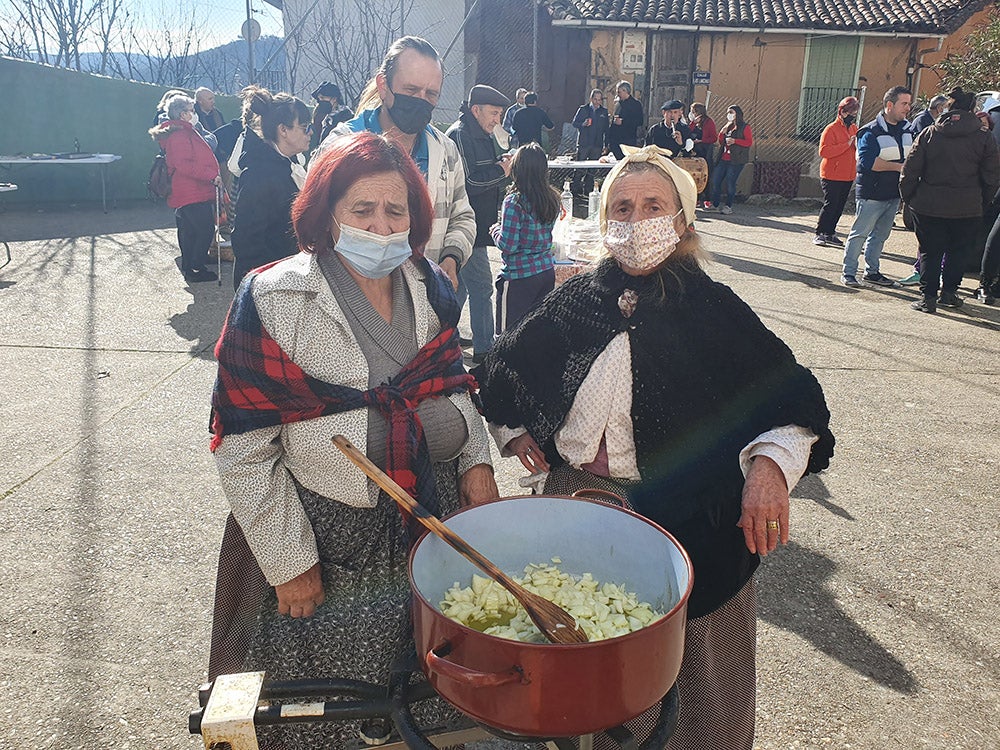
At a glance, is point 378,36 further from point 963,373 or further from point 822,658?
point 822,658

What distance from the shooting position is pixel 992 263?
8062 mm

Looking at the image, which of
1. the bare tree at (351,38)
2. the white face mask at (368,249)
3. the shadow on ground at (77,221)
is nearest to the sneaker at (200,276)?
the shadow on ground at (77,221)

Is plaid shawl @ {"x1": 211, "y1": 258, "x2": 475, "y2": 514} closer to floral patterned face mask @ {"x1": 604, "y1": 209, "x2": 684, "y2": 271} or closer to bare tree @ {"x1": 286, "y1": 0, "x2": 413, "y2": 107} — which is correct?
floral patterned face mask @ {"x1": 604, "y1": 209, "x2": 684, "y2": 271}

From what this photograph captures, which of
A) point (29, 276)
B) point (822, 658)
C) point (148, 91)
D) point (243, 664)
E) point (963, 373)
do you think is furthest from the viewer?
point (148, 91)

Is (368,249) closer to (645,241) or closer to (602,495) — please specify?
(645,241)

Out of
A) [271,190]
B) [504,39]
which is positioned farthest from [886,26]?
[271,190]

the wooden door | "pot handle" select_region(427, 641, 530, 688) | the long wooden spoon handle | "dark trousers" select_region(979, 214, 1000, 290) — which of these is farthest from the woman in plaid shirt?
the wooden door

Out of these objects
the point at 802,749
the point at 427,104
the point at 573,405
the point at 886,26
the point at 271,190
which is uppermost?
the point at 886,26

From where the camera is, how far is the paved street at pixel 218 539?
105 inches

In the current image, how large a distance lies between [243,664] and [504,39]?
23402mm

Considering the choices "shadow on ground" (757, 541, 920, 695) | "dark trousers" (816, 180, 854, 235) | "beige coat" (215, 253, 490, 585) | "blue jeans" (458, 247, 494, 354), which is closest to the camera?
"beige coat" (215, 253, 490, 585)

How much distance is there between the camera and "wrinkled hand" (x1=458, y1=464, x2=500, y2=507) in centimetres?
217

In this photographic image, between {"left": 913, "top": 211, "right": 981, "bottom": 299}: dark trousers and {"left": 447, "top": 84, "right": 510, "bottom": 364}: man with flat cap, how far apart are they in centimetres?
462

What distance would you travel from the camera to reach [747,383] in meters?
2.03
